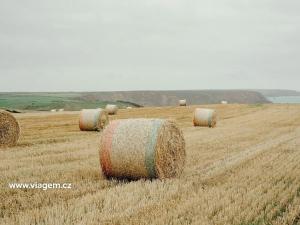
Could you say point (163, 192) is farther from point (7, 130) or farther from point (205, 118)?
point (205, 118)

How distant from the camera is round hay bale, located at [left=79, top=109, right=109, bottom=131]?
20.3 meters

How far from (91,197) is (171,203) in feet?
4.10

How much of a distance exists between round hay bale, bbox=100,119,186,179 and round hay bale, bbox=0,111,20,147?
635 centimetres

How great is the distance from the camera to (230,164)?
10758 mm

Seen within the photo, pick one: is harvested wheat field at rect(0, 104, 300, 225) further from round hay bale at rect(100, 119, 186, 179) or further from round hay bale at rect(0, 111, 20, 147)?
round hay bale at rect(0, 111, 20, 147)

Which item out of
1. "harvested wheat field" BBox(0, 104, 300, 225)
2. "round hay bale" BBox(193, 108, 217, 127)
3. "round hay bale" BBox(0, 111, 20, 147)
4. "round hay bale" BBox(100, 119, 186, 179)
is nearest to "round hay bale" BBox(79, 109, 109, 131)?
"round hay bale" BBox(193, 108, 217, 127)

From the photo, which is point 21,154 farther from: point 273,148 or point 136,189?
point 273,148

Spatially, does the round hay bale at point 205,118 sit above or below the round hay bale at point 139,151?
below

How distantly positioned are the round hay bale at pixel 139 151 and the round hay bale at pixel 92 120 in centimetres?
1061

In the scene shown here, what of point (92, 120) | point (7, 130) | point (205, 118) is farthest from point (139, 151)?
point (205, 118)

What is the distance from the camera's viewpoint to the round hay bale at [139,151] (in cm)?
878

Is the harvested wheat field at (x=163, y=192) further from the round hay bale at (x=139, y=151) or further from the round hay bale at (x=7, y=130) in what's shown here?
the round hay bale at (x=7, y=130)

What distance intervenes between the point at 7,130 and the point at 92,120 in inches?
222

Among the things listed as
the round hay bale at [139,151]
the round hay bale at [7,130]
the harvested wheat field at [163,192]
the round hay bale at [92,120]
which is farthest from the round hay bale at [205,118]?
the round hay bale at [139,151]
